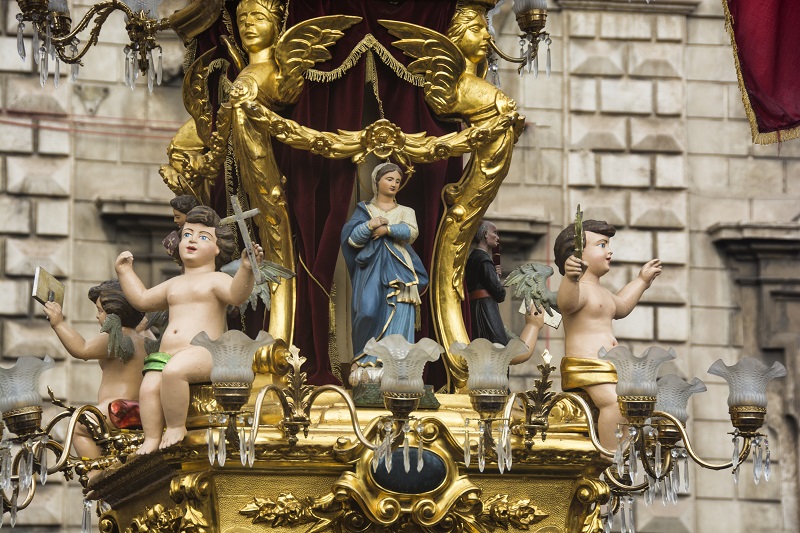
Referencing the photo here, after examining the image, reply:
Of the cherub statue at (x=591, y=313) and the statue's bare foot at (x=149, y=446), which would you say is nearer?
the statue's bare foot at (x=149, y=446)

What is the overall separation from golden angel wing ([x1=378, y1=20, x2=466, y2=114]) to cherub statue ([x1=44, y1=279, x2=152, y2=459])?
2288 millimetres

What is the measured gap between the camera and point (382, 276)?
44.4 ft

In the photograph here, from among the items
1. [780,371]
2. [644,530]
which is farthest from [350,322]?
[644,530]

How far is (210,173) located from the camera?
14.5m

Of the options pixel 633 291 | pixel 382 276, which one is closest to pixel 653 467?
pixel 633 291

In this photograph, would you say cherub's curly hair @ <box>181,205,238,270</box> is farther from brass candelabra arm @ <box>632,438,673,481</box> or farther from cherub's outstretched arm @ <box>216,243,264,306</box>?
brass candelabra arm @ <box>632,438,673,481</box>

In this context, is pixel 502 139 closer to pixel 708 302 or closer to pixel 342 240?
pixel 342 240

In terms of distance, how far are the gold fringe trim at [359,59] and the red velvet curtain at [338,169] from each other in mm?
61

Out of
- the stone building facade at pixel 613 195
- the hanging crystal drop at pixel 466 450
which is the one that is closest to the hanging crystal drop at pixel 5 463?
the hanging crystal drop at pixel 466 450

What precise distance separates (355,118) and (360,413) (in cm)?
197

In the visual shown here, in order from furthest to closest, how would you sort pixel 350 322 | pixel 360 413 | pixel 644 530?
pixel 644 530 < pixel 350 322 < pixel 360 413

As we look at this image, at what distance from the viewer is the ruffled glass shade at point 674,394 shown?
13406 millimetres

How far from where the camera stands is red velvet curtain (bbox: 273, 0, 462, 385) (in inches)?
546

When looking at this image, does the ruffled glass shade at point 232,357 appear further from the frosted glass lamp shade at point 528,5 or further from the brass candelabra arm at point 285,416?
the frosted glass lamp shade at point 528,5
